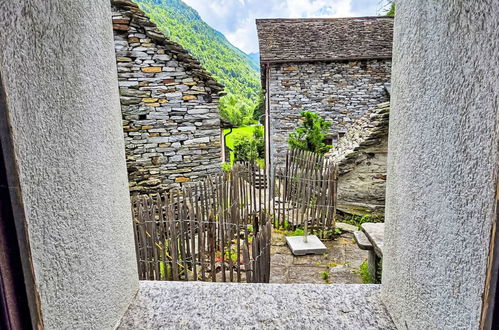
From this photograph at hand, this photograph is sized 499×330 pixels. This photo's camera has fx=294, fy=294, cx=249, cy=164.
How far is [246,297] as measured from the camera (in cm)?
141

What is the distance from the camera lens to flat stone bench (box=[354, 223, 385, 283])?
265 centimetres

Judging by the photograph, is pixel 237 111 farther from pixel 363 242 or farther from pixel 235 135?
pixel 363 242

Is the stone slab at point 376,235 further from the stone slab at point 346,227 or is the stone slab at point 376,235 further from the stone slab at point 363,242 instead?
the stone slab at point 346,227

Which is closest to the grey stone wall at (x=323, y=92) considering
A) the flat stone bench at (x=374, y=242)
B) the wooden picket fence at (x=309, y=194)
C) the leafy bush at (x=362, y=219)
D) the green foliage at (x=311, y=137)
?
the green foliage at (x=311, y=137)

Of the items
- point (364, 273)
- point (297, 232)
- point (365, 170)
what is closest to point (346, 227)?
point (297, 232)

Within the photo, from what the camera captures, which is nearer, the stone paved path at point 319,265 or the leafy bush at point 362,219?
the stone paved path at point 319,265

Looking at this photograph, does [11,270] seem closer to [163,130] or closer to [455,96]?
[455,96]

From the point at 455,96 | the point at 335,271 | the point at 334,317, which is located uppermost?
the point at 455,96

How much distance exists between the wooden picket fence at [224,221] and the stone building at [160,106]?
26.1 inches

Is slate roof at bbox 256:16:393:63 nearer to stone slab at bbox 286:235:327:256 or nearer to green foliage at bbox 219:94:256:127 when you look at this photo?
stone slab at bbox 286:235:327:256

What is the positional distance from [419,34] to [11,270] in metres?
1.28

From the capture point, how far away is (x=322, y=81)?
33.1ft

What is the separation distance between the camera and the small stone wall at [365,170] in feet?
19.8

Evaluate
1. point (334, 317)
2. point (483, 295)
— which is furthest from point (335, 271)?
point (483, 295)
